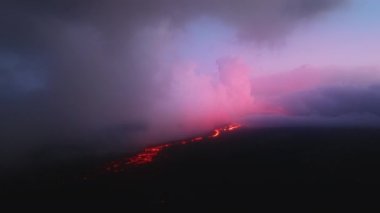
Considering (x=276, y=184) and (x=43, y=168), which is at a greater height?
(x=43, y=168)

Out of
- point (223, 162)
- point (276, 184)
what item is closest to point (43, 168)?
point (223, 162)

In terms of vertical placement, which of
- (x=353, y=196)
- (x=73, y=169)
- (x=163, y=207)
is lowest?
(x=353, y=196)

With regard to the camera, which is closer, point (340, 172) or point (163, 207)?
point (163, 207)

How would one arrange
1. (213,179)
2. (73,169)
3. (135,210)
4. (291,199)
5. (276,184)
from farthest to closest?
1. (73,169)
2. (213,179)
3. (276,184)
4. (291,199)
5. (135,210)

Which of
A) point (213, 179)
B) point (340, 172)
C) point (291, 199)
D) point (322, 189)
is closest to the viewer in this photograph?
point (291, 199)

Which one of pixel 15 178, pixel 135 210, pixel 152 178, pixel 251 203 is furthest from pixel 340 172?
pixel 15 178

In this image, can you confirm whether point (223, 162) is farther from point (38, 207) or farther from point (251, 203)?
point (38, 207)

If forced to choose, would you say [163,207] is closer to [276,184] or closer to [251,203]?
[251,203]

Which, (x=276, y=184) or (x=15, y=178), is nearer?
(x=276, y=184)

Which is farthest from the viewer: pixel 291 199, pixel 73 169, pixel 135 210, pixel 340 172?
pixel 73 169
